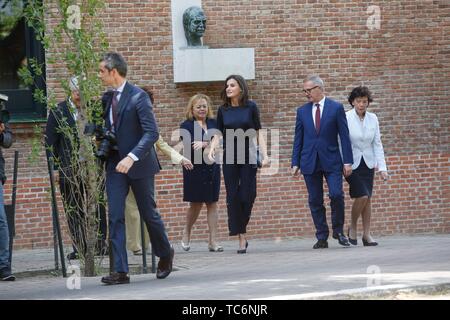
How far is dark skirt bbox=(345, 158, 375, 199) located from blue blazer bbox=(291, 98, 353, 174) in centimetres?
39

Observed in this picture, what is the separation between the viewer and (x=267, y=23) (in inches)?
635

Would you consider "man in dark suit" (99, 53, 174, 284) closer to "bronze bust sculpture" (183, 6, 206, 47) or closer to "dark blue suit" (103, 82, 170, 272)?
"dark blue suit" (103, 82, 170, 272)

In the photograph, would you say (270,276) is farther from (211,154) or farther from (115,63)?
(211,154)

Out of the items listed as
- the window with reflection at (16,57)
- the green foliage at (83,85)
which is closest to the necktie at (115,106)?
the green foliage at (83,85)

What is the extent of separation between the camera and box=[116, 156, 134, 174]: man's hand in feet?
31.3

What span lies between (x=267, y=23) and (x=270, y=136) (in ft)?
5.32

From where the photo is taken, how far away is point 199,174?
14.0 metres

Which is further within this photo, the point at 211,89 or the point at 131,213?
the point at 211,89

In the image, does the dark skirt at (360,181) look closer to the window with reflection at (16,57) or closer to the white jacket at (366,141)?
the white jacket at (366,141)

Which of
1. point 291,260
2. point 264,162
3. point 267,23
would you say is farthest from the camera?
point 267,23

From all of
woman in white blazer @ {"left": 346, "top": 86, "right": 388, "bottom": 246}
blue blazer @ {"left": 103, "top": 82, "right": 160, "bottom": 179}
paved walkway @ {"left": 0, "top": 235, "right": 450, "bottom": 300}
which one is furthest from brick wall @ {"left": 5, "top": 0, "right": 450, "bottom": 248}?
blue blazer @ {"left": 103, "top": 82, "right": 160, "bottom": 179}

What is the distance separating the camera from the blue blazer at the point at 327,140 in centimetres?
1340

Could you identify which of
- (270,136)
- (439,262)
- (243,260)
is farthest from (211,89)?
(439,262)
